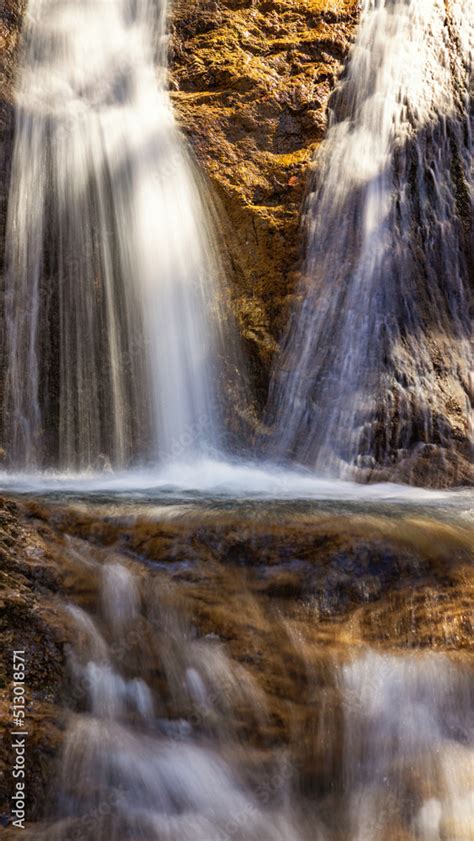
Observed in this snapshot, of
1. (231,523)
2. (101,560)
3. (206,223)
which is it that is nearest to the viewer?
(101,560)

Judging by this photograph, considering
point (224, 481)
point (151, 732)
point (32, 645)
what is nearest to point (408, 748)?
point (151, 732)

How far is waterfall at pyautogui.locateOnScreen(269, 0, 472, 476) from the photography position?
237 inches

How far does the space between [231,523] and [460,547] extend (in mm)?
1073

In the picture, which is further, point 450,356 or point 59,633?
point 450,356

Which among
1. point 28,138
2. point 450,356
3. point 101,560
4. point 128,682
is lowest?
point 128,682

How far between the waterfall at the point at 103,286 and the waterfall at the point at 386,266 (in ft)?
2.90

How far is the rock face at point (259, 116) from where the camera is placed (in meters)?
6.60

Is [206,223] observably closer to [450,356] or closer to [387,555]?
[450,356]

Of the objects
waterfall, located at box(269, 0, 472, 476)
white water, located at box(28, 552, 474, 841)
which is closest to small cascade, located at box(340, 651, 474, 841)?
white water, located at box(28, 552, 474, 841)

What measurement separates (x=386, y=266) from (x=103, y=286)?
2.42 m

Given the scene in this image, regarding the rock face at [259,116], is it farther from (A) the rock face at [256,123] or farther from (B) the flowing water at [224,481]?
(B) the flowing water at [224,481]

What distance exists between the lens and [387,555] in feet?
11.2

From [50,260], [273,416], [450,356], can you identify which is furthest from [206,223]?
[450,356]

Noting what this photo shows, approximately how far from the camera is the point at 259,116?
23.0ft
